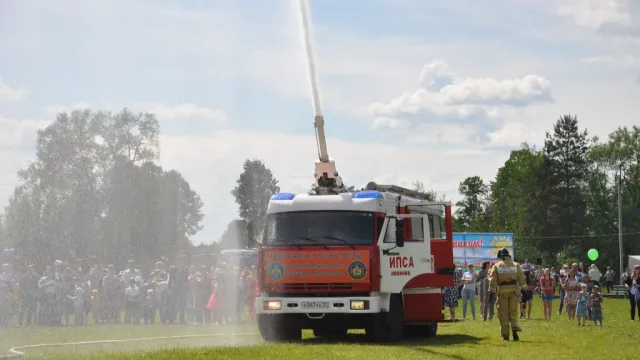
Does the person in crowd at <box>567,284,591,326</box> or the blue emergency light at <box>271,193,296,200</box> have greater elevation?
the blue emergency light at <box>271,193,296,200</box>

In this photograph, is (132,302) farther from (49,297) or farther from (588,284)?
(588,284)

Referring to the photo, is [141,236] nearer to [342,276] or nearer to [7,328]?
[7,328]

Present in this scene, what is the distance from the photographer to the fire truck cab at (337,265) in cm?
2277

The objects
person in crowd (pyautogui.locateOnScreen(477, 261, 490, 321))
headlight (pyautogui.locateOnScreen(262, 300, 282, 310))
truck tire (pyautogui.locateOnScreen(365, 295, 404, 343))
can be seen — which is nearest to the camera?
headlight (pyautogui.locateOnScreen(262, 300, 282, 310))

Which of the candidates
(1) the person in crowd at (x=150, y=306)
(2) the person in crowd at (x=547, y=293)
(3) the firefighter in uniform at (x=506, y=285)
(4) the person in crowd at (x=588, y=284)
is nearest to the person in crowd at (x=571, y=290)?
(4) the person in crowd at (x=588, y=284)

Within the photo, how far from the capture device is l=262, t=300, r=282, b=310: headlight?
905 inches

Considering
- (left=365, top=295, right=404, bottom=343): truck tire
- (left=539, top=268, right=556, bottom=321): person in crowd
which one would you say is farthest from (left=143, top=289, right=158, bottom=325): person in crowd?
(left=365, top=295, right=404, bottom=343): truck tire

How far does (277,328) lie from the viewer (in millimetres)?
23422

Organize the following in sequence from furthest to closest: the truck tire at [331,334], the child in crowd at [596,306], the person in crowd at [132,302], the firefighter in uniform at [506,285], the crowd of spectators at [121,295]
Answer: the child in crowd at [596,306] → the person in crowd at [132,302] → the crowd of spectators at [121,295] → the firefighter in uniform at [506,285] → the truck tire at [331,334]

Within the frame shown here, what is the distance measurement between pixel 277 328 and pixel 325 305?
53.4 inches

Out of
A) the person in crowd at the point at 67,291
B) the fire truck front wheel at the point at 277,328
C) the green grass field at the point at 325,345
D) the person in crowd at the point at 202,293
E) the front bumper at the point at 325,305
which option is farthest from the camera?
the person in crowd at the point at 202,293

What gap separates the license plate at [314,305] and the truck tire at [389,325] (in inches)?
43.8

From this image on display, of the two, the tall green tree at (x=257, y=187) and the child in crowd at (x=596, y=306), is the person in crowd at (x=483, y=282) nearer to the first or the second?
the child in crowd at (x=596, y=306)

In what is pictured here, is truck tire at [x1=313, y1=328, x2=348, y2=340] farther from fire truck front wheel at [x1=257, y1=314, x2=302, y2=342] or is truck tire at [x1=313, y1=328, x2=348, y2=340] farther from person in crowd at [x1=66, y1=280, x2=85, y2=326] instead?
person in crowd at [x1=66, y1=280, x2=85, y2=326]
